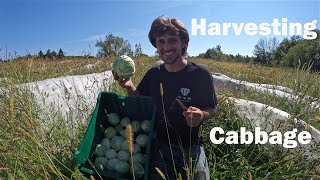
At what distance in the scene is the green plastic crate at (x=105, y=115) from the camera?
8.92ft

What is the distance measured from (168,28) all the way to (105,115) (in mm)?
988

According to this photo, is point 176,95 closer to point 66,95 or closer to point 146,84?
point 146,84

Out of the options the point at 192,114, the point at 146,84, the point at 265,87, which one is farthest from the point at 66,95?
the point at 265,87

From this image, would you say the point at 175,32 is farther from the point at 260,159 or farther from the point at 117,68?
the point at 260,159

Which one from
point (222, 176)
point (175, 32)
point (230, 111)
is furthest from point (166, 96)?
point (230, 111)

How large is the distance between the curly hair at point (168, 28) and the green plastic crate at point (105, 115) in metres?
0.63

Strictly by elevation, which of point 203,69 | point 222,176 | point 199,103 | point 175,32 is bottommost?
point 222,176

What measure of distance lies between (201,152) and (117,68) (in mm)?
1159

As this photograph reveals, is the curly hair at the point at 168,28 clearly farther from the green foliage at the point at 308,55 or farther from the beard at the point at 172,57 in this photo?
the green foliage at the point at 308,55

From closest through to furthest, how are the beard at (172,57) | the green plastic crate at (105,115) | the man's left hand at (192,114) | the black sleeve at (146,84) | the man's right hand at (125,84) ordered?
the man's left hand at (192,114) → the green plastic crate at (105,115) → the beard at (172,57) → the man's right hand at (125,84) → the black sleeve at (146,84)

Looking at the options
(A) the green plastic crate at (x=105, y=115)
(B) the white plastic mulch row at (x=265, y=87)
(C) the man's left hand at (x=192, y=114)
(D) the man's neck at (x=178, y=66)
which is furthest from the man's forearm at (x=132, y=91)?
(B) the white plastic mulch row at (x=265, y=87)

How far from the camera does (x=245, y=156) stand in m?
3.38

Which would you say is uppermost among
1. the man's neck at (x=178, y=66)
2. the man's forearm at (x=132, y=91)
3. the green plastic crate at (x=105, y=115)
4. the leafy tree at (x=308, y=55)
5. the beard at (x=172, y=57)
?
the leafy tree at (x=308, y=55)

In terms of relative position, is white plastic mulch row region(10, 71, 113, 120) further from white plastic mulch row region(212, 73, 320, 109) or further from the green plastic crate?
white plastic mulch row region(212, 73, 320, 109)
